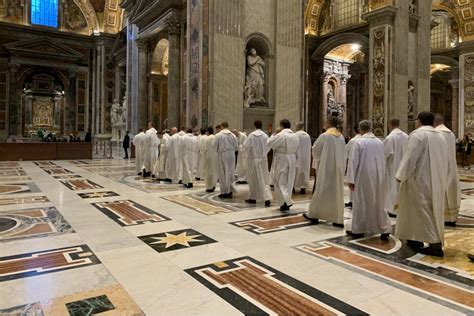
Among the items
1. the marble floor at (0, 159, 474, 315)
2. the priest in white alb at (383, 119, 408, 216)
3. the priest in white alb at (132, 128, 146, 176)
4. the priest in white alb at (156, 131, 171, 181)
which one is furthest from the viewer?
the priest in white alb at (132, 128, 146, 176)

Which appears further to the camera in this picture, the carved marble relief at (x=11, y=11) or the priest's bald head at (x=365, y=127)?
the carved marble relief at (x=11, y=11)

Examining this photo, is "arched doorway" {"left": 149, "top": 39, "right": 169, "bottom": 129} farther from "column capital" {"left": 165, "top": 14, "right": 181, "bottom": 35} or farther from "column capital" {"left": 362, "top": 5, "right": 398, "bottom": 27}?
"column capital" {"left": 362, "top": 5, "right": 398, "bottom": 27}

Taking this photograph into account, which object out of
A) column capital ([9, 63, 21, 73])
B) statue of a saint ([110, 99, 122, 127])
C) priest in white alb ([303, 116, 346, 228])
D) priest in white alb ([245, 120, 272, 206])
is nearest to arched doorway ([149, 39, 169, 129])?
statue of a saint ([110, 99, 122, 127])

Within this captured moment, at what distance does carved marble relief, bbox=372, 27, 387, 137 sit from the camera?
14211 mm

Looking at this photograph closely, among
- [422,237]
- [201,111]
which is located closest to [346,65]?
[201,111]

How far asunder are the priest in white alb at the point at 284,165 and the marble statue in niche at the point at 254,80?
19.6 feet

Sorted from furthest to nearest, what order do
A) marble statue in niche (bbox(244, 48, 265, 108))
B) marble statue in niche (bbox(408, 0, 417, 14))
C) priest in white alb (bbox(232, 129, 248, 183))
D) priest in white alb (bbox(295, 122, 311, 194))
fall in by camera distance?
marble statue in niche (bbox(408, 0, 417, 14)) → marble statue in niche (bbox(244, 48, 265, 108)) → priest in white alb (bbox(232, 129, 248, 183)) → priest in white alb (bbox(295, 122, 311, 194))

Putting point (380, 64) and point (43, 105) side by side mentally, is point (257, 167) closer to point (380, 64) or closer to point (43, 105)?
point (380, 64)

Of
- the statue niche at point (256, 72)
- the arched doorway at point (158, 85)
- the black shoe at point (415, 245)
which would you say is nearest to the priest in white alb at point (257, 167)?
the black shoe at point (415, 245)

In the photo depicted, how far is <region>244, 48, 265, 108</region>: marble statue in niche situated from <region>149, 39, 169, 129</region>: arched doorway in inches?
319

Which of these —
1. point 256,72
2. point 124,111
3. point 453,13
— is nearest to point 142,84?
point 124,111

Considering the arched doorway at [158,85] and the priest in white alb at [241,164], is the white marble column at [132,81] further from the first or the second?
the priest in white alb at [241,164]

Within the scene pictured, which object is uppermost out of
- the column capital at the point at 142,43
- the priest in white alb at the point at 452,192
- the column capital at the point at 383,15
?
the column capital at the point at 142,43

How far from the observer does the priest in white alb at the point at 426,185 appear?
3.92m
